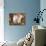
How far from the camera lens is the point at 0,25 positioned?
5559mm

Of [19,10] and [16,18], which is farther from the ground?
[19,10]

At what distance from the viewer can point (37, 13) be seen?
18.2 feet

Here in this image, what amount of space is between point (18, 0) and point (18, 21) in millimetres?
833

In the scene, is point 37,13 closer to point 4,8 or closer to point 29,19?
point 29,19

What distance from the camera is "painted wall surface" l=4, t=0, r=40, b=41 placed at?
5474mm

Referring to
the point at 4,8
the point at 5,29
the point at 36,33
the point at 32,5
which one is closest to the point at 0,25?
the point at 5,29

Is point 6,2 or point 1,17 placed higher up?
point 6,2

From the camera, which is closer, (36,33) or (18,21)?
(36,33)

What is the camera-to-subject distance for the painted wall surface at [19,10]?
5.47 metres

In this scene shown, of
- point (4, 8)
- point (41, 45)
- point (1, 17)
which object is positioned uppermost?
point (4, 8)

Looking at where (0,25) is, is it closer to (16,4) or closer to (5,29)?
(5,29)

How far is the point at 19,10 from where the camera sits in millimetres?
5523

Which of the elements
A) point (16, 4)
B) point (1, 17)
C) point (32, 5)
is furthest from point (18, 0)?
point (1, 17)

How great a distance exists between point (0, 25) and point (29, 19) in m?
1.18
